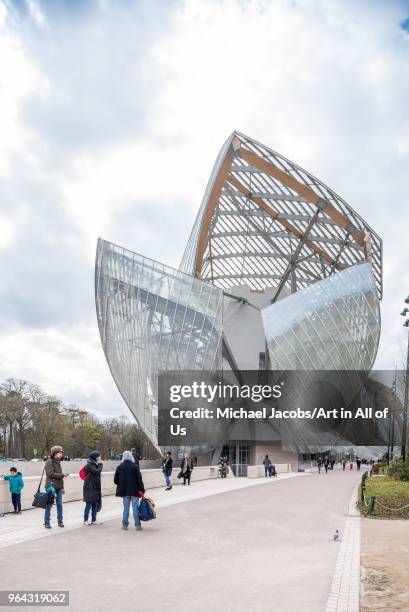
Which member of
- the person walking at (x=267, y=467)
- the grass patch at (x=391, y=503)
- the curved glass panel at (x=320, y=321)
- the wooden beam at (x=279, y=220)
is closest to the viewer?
the grass patch at (x=391, y=503)

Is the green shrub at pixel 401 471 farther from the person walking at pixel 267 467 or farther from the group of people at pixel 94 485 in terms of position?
the group of people at pixel 94 485

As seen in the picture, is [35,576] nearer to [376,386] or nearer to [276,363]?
[276,363]

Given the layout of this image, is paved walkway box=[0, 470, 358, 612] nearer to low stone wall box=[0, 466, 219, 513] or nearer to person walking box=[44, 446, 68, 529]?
person walking box=[44, 446, 68, 529]

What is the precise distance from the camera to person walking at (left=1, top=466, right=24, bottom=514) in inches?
594

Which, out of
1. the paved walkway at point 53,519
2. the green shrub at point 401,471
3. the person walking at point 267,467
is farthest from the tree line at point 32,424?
the paved walkway at point 53,519

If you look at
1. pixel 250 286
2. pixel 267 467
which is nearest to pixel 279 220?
pixel 250 286

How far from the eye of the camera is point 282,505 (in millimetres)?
19812

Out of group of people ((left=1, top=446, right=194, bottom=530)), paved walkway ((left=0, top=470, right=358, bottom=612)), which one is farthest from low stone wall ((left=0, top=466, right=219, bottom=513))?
group of people ((left=1, top=446, right=194, bottom=530))

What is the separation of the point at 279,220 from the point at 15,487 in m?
48.1

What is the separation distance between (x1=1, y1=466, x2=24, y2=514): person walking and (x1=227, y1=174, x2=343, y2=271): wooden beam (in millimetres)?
43176

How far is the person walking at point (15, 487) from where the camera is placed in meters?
15.1

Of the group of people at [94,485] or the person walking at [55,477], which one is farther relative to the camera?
the person walking at [55,477]

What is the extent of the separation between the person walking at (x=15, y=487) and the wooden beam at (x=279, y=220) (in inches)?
1700

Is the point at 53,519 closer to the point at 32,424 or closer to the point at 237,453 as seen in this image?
the point at 237,453
